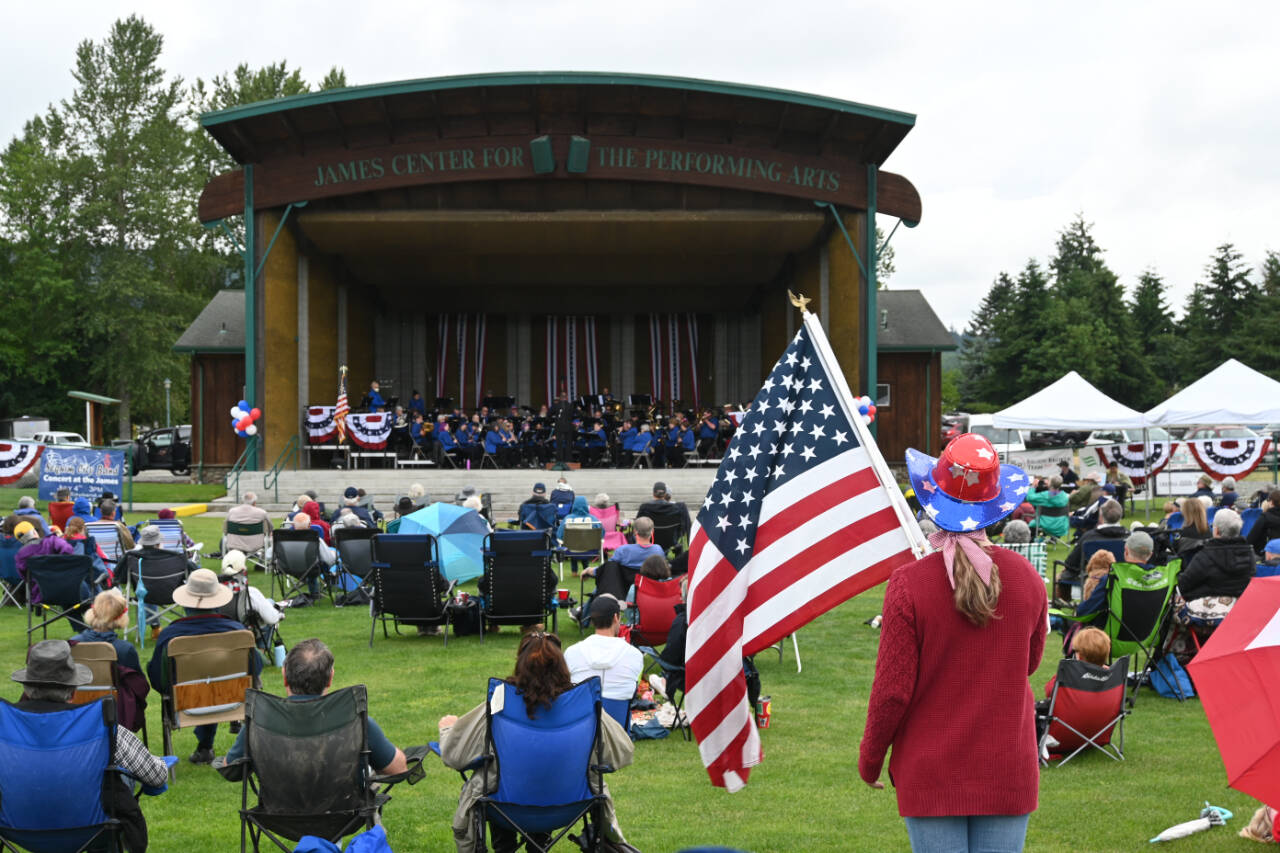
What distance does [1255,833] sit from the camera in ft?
17.5

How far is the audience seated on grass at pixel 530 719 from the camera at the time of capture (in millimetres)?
4566

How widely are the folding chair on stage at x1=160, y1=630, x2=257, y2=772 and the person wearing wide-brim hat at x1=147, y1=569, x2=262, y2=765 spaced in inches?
A: 2.6

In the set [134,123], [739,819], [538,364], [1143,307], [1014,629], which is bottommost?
[739,819]

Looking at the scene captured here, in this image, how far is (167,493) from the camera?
2645 centimetres

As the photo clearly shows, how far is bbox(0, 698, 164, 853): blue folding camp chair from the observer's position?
14.6ft

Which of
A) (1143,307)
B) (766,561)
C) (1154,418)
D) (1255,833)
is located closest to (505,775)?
(766,561)

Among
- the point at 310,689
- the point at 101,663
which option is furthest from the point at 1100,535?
the point at 101,663

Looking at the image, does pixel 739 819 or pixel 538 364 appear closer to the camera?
pixel 739 819

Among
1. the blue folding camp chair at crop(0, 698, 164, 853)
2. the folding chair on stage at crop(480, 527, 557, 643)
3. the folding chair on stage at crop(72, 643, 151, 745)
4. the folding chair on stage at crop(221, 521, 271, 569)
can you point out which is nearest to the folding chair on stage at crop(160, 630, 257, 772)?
the folding chair on stage at crop(72, 643, 151, 745)

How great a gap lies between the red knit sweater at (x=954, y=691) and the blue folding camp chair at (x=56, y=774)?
118 inches

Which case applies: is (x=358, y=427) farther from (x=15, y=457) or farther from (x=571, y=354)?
(x=571, y=354)

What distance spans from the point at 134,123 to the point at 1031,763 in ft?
157

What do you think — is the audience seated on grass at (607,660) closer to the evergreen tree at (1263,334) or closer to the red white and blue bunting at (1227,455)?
the red white and blue bunting at (1227,455)

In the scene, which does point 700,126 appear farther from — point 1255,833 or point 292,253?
point 1255,833
